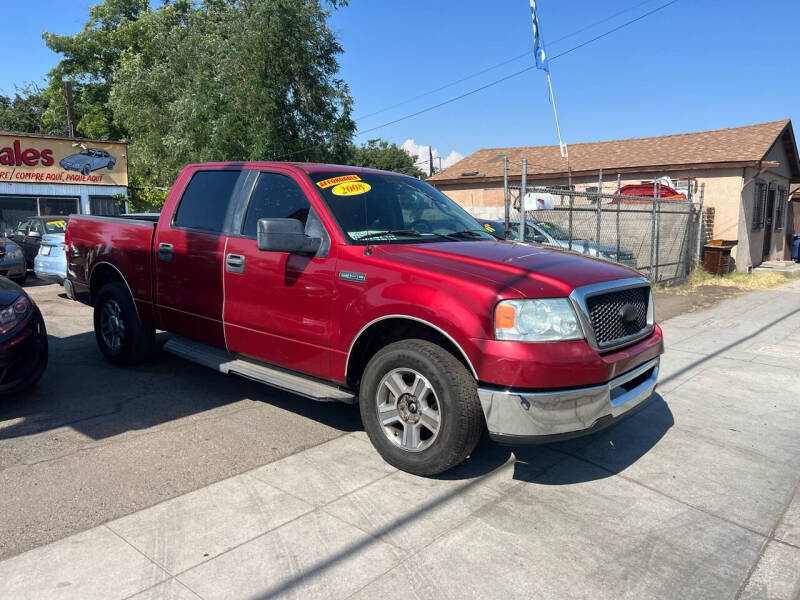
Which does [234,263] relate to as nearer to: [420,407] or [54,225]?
[420,407]

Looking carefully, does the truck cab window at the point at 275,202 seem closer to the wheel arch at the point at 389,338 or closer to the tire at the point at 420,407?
the wheel arch at the point at 389,338

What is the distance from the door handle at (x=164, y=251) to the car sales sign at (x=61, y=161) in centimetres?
1898

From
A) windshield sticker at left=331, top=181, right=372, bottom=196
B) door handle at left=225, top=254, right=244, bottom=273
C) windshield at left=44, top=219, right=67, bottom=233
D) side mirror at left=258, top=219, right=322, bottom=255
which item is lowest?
door handle at left=225, top=254, right=244, bottom=273

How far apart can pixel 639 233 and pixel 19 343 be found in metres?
13.1

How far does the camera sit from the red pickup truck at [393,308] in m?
3.40

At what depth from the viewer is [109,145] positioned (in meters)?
23.0

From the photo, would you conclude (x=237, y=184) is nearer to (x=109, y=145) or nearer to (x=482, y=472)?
(x=482, y=472)

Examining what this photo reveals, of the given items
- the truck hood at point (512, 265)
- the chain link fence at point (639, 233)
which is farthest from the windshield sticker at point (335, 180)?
the chain link fence at point (639, 233)

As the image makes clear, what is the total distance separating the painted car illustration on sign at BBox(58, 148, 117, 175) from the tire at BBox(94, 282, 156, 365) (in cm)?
1876

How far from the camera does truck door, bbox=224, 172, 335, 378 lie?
4.17m

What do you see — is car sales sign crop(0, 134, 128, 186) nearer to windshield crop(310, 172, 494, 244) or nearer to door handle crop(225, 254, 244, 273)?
door handle crop(225, 254, 244, 273)

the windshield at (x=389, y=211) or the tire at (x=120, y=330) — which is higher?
the windshield at (x=389, y=211)

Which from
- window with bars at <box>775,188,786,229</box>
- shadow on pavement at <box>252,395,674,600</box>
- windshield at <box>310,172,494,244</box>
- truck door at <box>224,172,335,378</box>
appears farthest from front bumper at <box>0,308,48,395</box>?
window with bars at <box>775,188,786,229</box>

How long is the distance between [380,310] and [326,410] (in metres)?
1.65
